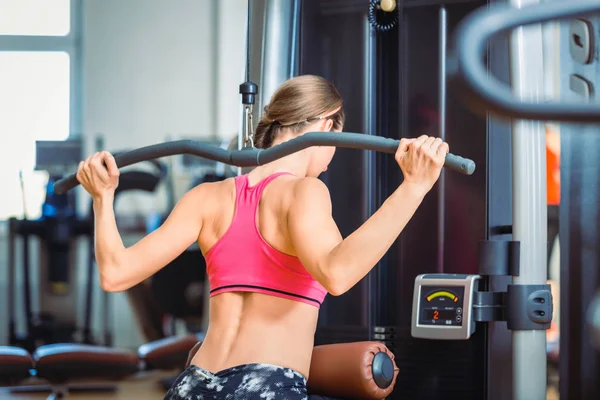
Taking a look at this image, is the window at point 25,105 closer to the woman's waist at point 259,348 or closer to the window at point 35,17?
the window at point 35,17

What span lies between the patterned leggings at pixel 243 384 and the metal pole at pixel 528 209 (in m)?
0.70

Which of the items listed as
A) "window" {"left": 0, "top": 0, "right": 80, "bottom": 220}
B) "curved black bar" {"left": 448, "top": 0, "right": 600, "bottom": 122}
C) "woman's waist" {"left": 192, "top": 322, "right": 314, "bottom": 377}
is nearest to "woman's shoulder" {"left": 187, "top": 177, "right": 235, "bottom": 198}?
"woman's waist" {"left": 192, "top": 322, "right": 314, "bottom": 377}

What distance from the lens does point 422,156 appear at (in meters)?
1.31

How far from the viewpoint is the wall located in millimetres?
6535

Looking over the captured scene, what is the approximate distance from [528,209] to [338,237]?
71cm

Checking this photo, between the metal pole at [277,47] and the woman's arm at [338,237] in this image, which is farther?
the metal pole at [277,47]

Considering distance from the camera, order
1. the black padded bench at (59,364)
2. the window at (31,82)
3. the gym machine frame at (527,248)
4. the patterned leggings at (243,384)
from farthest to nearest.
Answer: the window at (31,82), the black padded bench at (59,364), the gym machine frame at (527,248), the patterned leggings at (243,384)

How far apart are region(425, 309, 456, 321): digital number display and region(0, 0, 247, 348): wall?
4598 millimetres

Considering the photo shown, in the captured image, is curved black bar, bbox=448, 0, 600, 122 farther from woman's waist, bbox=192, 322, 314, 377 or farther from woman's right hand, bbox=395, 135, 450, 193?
woman's waist, bbox=192, 322, 314, 377

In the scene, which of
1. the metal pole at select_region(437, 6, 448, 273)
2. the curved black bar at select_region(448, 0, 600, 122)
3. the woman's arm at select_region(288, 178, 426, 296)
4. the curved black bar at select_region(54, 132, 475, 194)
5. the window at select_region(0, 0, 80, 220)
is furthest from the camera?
the window at select_region(0, 0, 80, 220)

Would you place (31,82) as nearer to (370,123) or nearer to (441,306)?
(370,123)

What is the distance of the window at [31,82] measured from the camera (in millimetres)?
6406

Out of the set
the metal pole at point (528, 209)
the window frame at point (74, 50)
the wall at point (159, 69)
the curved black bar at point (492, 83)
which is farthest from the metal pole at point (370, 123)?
the window frame at point (74, 50)

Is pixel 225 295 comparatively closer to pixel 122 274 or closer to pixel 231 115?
pixel 122 274
